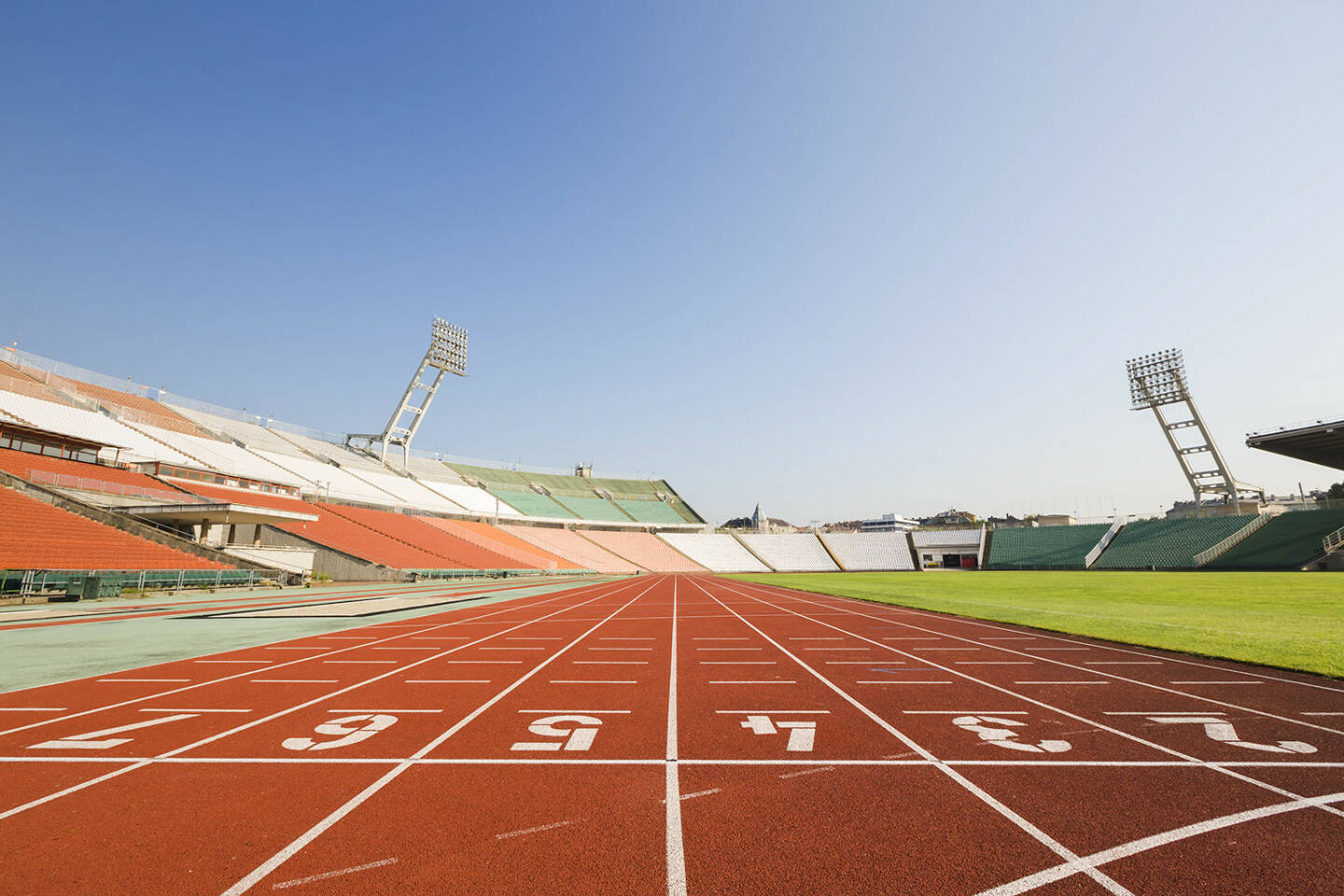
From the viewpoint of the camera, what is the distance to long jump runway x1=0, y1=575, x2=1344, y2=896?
3.23m

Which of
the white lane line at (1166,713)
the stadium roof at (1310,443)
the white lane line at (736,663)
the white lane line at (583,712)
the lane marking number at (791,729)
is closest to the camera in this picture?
the lane marking number at (791,729)

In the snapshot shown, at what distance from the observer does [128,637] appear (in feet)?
37.9

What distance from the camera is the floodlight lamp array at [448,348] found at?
6781cm

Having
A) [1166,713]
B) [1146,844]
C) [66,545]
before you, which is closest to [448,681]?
[1146,844]

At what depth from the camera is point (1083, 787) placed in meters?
4.34

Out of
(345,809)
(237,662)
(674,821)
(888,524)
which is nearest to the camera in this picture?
(674,821)

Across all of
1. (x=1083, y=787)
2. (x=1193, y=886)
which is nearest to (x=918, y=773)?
(x=1083, y=787)

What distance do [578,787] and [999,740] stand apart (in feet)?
13.2

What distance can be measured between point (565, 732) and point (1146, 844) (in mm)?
4662

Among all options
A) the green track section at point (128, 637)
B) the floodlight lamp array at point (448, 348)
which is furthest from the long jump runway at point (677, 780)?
the floodlight lamp array at point (448, 348)

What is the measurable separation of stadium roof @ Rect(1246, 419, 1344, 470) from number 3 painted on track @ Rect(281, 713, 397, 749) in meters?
59.3

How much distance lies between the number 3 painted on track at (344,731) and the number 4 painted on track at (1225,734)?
323 inches

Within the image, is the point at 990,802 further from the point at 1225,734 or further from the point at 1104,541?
the point at 1104,541

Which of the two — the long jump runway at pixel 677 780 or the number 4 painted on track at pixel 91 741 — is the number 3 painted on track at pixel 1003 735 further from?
the number 4 painted on track at pixel 91 741
